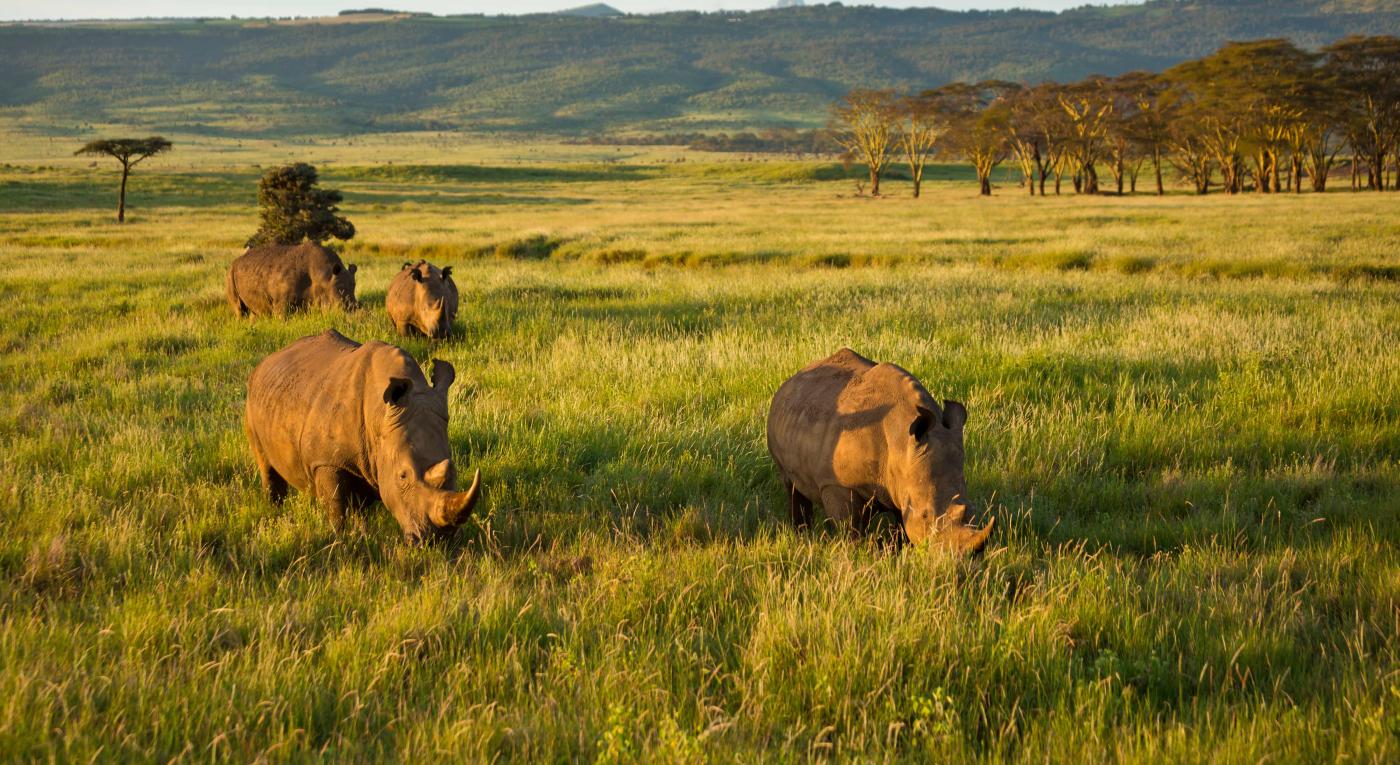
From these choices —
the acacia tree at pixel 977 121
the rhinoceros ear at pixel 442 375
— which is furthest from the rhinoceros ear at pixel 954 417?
the acacia tree at pixel 977 121

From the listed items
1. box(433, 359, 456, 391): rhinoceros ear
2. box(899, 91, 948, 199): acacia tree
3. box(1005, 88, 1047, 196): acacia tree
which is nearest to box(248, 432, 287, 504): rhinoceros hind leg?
box(433, 359, 456, 391): rhinoceros ear

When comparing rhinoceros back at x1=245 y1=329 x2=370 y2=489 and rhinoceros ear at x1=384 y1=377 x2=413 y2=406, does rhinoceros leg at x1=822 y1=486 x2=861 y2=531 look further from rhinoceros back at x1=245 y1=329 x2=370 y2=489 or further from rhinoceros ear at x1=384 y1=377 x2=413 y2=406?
rhinoceros back at x1=245 y1=329 x2=370 y2=489

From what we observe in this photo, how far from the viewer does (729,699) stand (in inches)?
141

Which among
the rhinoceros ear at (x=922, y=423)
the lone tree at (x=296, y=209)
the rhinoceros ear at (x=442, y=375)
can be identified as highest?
the lone tree at (x=296, y=209)

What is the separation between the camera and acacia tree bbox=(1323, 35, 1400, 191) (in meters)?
58.0

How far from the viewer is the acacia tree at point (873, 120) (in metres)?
74.2

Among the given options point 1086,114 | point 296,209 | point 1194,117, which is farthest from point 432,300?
point 1086,114

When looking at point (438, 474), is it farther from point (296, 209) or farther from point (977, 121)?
point (977, 121)

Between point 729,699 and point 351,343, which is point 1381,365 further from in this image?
point 351,343

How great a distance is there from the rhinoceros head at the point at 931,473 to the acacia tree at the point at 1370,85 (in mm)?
66144

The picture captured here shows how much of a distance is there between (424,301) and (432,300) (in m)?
0.13

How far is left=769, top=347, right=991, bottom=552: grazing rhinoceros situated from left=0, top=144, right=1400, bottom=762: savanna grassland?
0.23 meters

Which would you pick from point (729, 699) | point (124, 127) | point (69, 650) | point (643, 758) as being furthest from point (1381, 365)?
point (124, 127)

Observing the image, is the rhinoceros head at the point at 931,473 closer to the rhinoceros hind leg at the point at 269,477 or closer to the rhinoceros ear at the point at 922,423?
the rhinoceros ear at the point at 922,423
